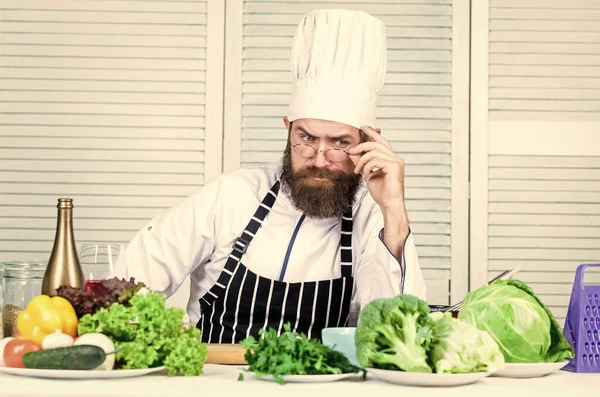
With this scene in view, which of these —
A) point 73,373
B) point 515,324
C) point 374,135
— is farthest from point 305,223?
point 73,373

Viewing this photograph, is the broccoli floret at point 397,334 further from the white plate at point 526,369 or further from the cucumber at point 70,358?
the cucumber at point 70,358

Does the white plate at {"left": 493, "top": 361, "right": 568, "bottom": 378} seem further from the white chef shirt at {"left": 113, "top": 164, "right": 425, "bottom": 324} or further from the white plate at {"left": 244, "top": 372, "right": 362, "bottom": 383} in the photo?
the white chef shirt at {"left": 113, "top": 164, "right": 425, "bottom": 324}

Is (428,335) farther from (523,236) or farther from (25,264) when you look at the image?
(523,236)

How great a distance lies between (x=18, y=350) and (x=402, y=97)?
8.35 ft

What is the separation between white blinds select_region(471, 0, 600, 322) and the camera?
12.5 ft

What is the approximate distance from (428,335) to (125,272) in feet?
4.32

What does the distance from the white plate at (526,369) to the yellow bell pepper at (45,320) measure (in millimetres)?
828

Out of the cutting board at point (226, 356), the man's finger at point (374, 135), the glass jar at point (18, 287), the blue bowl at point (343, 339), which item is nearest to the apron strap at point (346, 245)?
the man's finger at point (374, 135)

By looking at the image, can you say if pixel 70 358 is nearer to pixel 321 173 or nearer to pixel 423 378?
pixel 423 378

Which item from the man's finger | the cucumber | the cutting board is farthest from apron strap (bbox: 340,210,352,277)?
the cucumber

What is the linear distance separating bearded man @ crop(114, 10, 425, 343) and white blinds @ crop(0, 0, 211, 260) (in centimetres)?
101

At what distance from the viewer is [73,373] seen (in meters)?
1.50

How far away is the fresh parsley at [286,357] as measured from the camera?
1.53 metres

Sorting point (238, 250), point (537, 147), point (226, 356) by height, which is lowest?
point (226, 356)
